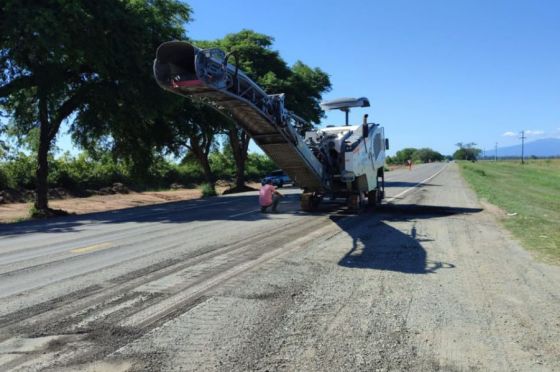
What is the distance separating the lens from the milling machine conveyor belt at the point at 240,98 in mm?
9109

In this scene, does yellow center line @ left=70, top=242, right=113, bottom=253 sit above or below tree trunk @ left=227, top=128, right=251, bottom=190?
below

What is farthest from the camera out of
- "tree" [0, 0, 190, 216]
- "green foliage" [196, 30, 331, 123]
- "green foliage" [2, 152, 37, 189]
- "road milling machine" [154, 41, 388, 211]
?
"green foliage" [196, 30, 331, 123]

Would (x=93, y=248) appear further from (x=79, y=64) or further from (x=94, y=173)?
(x=94, y=173)

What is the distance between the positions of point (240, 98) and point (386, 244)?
174 inches

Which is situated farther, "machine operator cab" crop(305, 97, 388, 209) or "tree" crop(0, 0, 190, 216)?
"tree" crop(0, 0, 190, 216)

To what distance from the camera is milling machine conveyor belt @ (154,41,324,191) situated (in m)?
9.11

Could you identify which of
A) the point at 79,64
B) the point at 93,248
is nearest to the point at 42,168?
the point at 79,64

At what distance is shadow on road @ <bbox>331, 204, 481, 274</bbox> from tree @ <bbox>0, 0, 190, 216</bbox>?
12666mm

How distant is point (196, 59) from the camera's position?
29.0 ft

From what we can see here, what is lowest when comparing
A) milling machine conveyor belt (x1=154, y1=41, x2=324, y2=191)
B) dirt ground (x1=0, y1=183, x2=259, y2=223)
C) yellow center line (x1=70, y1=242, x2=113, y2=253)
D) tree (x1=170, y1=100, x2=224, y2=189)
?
dirt ground (x1=0, y1=183, x2=259, y2=223)

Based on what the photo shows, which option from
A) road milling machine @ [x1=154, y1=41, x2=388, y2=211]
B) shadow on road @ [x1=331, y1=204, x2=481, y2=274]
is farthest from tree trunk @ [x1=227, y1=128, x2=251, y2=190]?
shadow on road @ [x1=331, y1=204, x2=481, y2=274]

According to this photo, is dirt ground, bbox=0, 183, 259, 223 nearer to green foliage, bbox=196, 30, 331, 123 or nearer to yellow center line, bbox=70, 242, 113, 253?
green foliage, bbox=196, 30, 331, 123

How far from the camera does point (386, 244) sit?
10.6m

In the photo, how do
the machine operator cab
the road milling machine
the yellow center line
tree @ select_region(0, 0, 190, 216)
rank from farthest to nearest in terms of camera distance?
1. tree @ select_region(0, 0, 190, 216)
2. the machine operator cab
3. the yellow center line
4. the road milling machine
